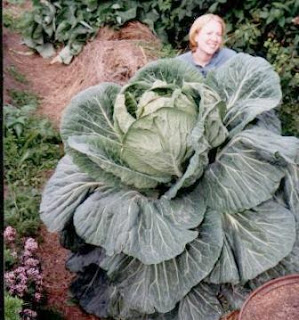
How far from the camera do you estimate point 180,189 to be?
8.22ft

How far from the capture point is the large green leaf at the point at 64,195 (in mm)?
2600

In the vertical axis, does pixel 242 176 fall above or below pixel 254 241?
above

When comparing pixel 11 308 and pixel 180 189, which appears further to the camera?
pixel 180 189

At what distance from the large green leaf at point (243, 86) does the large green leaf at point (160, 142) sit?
0.28m

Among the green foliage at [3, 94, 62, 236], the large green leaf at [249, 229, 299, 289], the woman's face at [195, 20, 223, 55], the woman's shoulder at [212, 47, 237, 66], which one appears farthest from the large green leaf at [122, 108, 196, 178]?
the green foliage at [3, 94, 62, 236]

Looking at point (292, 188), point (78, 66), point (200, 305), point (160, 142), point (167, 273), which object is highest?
point (160, 142)

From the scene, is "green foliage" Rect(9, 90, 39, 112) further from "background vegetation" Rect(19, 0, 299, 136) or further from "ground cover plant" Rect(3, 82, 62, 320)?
"background vegetation" Rect(19, 0, 299, 136)

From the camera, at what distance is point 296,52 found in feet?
13.1

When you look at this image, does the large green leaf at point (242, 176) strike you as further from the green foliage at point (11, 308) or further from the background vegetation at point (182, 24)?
the background vegetation at point (182, 24)

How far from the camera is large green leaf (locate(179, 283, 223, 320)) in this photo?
2.56 metres

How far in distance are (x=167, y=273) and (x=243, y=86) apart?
957 millimetres

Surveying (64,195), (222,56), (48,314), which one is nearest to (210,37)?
(222,56)

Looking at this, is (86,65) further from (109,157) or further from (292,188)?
(292,188)

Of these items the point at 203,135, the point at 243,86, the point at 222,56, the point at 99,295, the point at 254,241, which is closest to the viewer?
the point at 203,135
